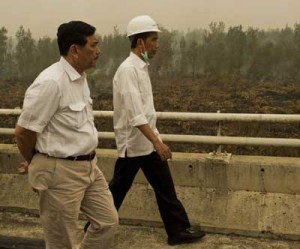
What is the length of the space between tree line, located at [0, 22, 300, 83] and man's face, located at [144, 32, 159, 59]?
5943 millimetres

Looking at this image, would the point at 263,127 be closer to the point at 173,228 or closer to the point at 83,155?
the point at 173,228

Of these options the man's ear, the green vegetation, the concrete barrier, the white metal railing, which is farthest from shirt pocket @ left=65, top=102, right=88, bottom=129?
the green vegetation

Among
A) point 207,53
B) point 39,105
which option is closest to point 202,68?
point 207,53

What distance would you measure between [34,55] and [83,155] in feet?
25.3

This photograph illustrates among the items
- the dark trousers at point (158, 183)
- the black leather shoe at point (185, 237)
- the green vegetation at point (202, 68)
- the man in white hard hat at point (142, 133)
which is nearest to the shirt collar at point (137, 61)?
the man in white hard hat at point (142, 133)

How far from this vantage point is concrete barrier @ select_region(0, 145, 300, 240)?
3654mm

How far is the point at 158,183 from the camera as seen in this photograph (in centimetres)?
346

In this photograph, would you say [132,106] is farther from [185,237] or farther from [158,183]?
[185,237]

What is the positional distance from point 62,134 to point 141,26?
3.57ft

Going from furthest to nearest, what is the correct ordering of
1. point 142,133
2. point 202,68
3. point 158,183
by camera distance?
1. point 202,68
2. point 158,183
3. point 142,133

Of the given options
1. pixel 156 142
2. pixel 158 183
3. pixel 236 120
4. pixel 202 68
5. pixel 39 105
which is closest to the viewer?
pixel 39 105

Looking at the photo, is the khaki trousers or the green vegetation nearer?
the khaki trousers

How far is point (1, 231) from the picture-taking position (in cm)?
391

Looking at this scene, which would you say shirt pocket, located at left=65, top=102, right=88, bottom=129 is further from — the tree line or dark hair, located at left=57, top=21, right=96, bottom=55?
the tree line
